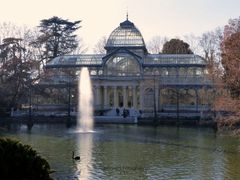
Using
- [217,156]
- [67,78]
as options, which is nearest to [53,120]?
[67,78]

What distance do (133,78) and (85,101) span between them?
881 centimetres

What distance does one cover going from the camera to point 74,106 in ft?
187

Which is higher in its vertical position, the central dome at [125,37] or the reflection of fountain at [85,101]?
the central dome at [125,37]

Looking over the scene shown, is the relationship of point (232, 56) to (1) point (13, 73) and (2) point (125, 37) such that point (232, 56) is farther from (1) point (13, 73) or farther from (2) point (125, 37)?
(2) point (125, 37)

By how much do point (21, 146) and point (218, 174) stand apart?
11.4 meters

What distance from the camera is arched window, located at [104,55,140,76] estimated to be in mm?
62438

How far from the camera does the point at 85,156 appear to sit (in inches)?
971

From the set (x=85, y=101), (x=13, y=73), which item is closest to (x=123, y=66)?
(x=85, y=101)

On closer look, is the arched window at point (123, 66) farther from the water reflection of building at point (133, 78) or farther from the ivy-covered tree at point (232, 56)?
the ivy-covered tree at point (232, 56)

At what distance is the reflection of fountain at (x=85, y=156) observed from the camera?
19.7 meters

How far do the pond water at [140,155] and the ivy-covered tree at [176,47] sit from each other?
136ft

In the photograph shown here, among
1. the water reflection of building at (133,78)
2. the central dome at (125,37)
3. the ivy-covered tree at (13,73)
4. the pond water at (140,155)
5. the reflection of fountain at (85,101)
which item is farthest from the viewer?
the central dome at (125,37)

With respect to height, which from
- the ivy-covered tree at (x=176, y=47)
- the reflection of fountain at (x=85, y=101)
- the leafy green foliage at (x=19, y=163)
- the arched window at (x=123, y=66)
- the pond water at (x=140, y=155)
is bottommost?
the pond water at (x=140, y=155)

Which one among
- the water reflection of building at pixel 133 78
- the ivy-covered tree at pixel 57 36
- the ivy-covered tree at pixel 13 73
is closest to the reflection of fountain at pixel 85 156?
the ivy-covered tree at pixel 13 73
